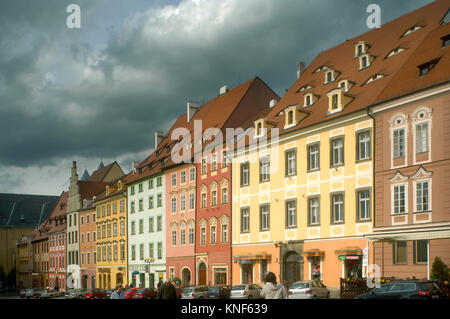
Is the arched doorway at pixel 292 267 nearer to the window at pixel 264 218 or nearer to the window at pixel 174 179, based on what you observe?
the window at pixel 264 218

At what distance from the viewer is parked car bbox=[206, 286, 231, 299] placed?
3988 centimetres

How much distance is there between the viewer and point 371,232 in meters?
36.7

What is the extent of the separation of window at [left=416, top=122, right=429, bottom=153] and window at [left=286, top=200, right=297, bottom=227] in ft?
37.7

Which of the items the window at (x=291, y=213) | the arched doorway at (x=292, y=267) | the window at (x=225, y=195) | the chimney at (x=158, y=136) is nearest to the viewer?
the arched doorway at (x=292, y=267)

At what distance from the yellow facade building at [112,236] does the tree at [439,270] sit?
158ft

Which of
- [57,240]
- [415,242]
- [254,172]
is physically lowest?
[57,240]

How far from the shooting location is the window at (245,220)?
48.8m

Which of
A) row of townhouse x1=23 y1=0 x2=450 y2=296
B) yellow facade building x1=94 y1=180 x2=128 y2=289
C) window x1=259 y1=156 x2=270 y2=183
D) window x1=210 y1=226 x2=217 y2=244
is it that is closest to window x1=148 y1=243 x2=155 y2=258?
row of townhouse x1=23 y1=0 x2=450 y2=296

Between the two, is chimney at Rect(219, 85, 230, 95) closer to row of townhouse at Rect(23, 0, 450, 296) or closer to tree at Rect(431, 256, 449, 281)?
row of townhouse at Rect(23, 0, 450, 296)

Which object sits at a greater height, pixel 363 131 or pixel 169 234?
pixel 363 131

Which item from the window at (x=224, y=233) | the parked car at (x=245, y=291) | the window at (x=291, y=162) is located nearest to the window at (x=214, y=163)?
the window at (x=224, y=233)
